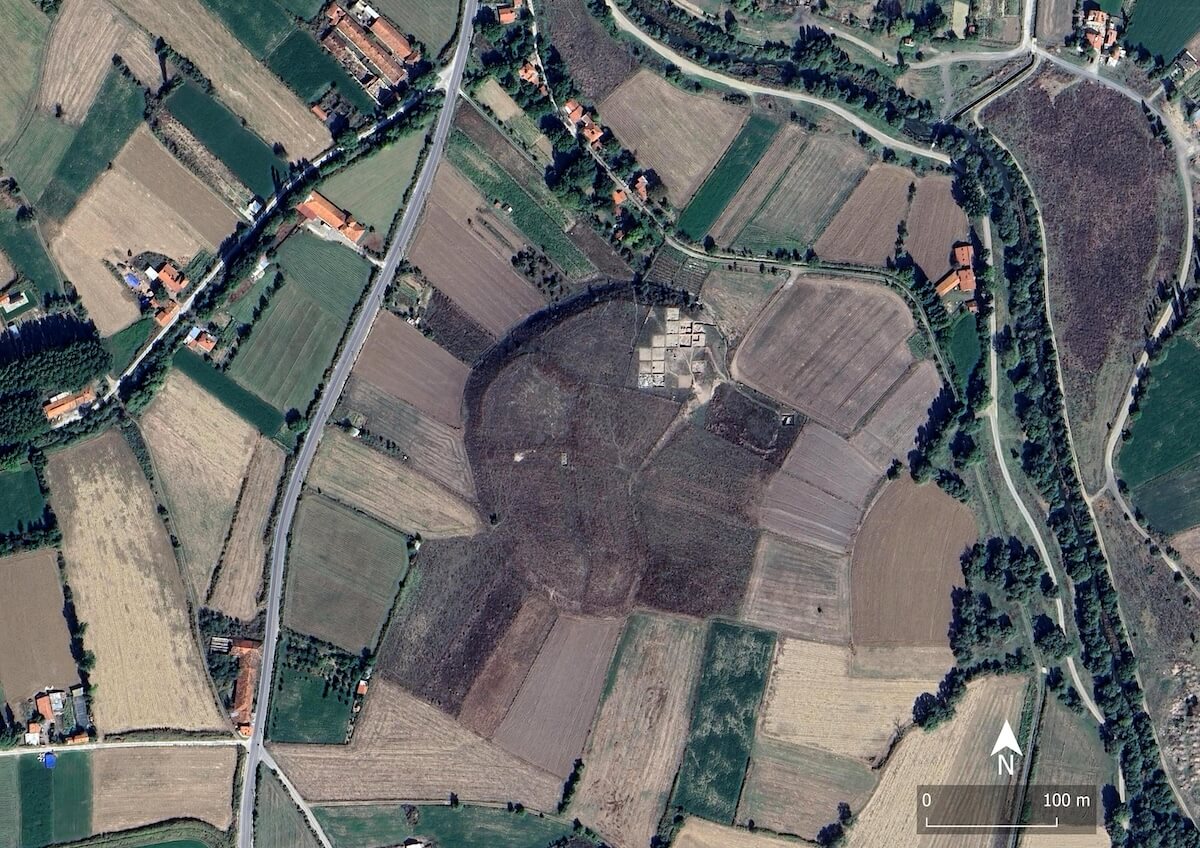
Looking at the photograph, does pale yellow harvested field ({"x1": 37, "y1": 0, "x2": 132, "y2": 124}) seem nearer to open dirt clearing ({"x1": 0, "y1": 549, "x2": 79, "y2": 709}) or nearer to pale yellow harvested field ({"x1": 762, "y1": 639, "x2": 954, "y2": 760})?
open dirt clearing ({"x1": 0, "y1": 549, "x2": 79, "y2": 709})

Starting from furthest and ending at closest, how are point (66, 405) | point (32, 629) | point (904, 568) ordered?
point (904, 568) → point (32, 629) → point (66, 405)

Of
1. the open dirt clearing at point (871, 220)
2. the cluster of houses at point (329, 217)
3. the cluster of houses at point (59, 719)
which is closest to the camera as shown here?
the cluster of houses at point (59, 719)

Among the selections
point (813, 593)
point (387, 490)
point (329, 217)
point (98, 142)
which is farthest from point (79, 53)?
point (813, 593)

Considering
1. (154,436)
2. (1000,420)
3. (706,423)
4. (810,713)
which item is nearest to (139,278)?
(154,436)

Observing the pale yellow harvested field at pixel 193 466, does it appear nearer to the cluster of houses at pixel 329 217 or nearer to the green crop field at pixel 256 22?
the cluster of houses at pixel 329 217

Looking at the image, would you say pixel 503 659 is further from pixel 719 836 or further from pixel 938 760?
pixel 938 760

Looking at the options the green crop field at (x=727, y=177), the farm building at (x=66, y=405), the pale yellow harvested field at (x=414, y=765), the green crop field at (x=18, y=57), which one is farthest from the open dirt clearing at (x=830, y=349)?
the green crop field at (x=18, y=57)
